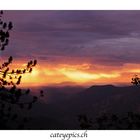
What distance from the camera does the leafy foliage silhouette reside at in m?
2.13

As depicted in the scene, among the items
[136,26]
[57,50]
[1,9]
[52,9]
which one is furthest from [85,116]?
[1,9]

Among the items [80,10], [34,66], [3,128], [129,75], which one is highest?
[80,10]

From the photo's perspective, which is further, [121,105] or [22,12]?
[22,12]

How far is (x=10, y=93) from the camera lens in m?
2.18

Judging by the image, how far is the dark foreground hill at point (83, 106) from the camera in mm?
2072

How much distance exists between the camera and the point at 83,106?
2.10m

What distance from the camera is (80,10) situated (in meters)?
2.30

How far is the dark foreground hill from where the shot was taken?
2.07 metres

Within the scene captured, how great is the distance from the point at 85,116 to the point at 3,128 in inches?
46.3

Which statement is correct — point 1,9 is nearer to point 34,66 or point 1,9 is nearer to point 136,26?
point 34,66

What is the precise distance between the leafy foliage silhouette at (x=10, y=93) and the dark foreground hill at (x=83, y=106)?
15 cm

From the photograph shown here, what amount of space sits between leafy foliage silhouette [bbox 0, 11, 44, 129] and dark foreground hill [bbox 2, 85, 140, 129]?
0.50ft

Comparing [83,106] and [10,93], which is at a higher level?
[10,93]

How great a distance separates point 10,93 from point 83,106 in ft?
3.19
